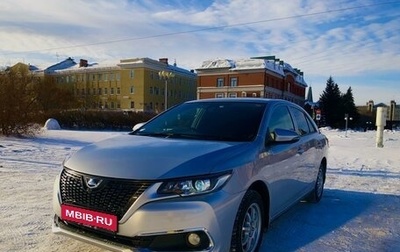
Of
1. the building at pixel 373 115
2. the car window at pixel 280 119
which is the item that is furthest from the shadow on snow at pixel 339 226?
the building at pixel 373 115

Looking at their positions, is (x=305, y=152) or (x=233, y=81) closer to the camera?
(x=305, y=152)

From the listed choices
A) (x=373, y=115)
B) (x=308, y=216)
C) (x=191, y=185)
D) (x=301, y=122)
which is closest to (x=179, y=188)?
(x=191, y=185)

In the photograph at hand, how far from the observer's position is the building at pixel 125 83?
7181 cm

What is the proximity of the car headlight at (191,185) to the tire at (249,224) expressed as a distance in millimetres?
439

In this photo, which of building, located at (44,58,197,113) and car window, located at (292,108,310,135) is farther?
building, located at (44,58,197,113)

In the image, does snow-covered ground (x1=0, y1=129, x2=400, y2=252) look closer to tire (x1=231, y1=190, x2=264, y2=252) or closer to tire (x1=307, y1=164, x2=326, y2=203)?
tire (x1=307, y1=164, x2=326, y2=203)

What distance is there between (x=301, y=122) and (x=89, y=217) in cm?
355

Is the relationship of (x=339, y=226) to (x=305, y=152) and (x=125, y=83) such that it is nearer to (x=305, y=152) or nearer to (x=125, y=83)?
(x=305, y=152)

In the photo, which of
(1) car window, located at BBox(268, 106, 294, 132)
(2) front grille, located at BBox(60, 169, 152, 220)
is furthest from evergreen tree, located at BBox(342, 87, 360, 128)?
(2) front grille, located at BBox(60, 169, 152, 220)

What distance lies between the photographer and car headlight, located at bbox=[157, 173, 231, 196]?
8.95 ft

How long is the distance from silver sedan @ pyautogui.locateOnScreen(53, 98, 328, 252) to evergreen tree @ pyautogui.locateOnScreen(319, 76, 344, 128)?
6651 cm

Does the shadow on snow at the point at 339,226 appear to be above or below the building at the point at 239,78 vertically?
below

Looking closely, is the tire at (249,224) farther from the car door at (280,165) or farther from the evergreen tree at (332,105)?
the evergreen tree at (332,105)

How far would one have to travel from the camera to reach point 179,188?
2742 mm
